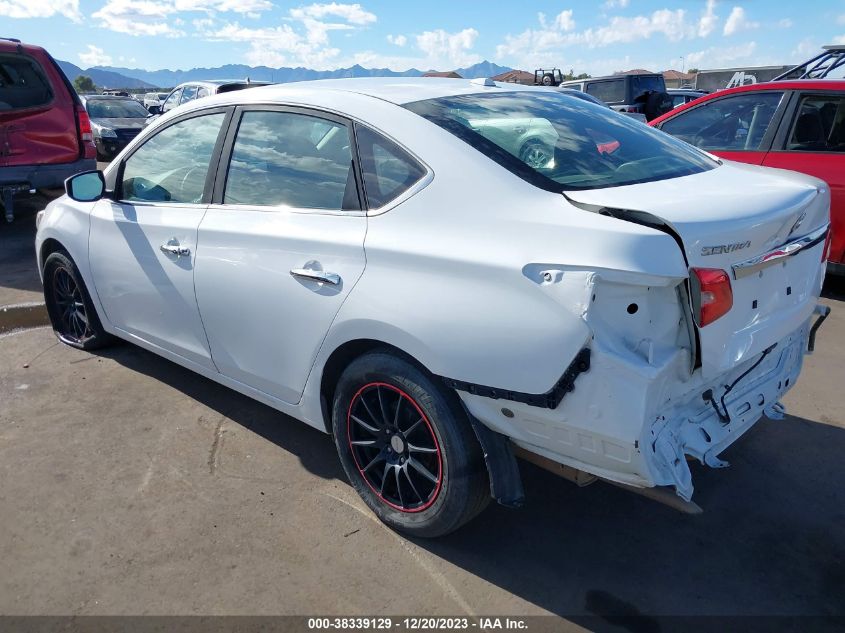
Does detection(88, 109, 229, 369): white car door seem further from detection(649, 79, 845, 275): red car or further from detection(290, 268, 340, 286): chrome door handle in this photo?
detection(649, 79, 845, 275): red car

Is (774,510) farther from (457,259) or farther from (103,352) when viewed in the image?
(103,352)

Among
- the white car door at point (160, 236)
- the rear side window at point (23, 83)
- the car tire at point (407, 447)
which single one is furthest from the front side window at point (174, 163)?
the rear side window at point (23, 83)

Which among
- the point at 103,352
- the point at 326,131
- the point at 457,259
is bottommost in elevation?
the point at 103,352

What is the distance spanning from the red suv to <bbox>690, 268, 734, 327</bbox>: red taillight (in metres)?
7.93

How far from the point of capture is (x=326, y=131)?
2.90 m

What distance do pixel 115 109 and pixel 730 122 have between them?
46.6ft

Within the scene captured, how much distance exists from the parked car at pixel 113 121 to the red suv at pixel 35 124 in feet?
18.9

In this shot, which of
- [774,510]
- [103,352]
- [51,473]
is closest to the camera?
[774,510]

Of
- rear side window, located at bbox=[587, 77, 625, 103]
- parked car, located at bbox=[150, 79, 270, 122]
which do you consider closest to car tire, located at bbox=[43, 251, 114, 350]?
parked car, located at bbox=[150, 79, 270, 122]

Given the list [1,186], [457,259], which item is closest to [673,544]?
[457,259]

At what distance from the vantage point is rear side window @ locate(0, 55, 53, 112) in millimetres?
7871

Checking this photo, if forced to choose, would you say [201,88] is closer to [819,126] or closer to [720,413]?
[819,126]

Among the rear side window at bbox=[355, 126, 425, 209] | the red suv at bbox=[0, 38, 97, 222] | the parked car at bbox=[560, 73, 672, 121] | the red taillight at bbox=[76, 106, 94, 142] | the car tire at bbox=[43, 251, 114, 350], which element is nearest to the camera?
the rear side window at bbox=[355, 126, 425, 209]

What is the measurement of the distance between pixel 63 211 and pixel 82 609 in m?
2.80
